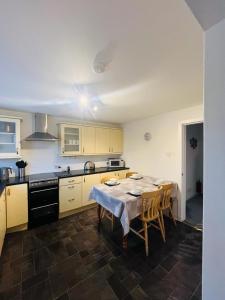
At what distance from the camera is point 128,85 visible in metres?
1.87

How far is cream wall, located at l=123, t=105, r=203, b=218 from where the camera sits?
301cm

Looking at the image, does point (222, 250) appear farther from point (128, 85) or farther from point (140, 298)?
point (128, 85)

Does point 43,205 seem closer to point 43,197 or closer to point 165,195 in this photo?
Answer: point 43,197

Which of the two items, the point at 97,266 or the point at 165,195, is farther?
the point at 165,195

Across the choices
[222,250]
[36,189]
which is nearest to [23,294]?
[36,189]

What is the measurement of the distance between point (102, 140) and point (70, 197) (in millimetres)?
1715

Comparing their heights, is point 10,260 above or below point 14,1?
below

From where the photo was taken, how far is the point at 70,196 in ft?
10.6

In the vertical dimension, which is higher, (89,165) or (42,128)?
(42,128)

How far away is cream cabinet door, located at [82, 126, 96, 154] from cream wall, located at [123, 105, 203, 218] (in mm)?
1089

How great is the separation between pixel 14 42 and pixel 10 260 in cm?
249

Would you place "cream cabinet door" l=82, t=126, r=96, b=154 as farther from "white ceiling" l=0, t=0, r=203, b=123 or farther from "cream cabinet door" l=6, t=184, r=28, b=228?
"white ceiling" l=0, t=0, r=203, b=123

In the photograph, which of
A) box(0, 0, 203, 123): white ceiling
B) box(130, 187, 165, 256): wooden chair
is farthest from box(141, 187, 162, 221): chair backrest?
box(0, 0, 203, 123): white ceiling

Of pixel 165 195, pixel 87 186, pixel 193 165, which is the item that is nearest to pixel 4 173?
pixel 87 186
